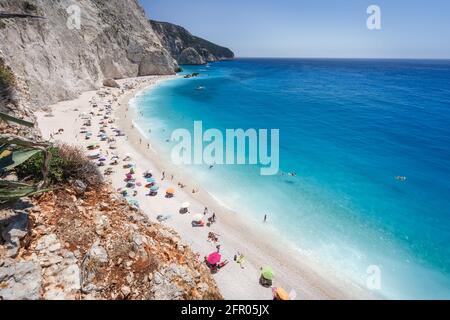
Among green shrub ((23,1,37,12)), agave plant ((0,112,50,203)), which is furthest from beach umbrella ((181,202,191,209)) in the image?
green shrub ((23,1,37,12))

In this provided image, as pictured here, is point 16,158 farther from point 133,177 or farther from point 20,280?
point 133,177

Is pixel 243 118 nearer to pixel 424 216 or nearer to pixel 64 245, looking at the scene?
pixel 424 216

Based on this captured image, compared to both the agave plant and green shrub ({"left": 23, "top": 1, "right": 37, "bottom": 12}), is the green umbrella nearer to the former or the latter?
the agave plant

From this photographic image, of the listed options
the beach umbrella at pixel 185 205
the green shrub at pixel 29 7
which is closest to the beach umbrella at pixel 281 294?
the beach umbrella at pixel 185 205

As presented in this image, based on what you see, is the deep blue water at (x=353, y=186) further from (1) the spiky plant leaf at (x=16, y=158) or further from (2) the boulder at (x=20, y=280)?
(1) the spiky plant leaf at (x=16, y=158)

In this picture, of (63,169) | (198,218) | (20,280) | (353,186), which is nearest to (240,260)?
(198,218)

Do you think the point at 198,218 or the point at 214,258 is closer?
the point at 214,258
